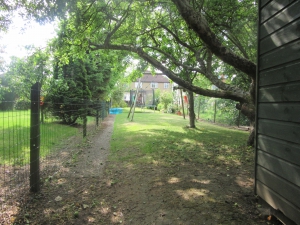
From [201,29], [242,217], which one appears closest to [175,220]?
[242,217]

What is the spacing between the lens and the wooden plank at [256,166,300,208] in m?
2.28

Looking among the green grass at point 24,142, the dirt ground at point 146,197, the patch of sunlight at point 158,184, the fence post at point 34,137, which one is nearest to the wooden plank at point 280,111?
the dirt ground at point 146,197

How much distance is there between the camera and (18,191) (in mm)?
3625

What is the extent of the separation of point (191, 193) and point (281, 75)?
2322mm

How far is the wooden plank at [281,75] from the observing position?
7.55 feet

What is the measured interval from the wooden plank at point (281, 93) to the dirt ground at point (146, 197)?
5.18 ft

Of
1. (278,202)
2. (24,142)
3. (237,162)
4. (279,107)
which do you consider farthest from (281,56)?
(24,142)

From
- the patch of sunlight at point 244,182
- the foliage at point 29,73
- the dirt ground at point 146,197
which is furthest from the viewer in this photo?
the foliage at point 29,73

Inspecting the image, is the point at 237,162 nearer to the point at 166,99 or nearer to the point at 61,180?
the point at 61,180

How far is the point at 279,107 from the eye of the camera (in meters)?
2.62

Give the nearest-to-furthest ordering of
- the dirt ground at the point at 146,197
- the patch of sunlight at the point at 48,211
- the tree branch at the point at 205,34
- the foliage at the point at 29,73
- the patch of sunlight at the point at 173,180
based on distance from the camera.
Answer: the dirt ground at the point at 146,197, the patch of sunlight at the point at 48,211, the patch of sunlight at the point at 173,180, the tree branch at the point at 205,34, the foliage at the point at 29,73

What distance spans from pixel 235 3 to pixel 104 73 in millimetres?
12073

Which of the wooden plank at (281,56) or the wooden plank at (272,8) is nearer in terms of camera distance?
the wooden plank at (281,56)

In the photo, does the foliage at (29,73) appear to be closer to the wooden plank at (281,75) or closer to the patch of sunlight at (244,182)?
the patch of sunlight at (244,182)
